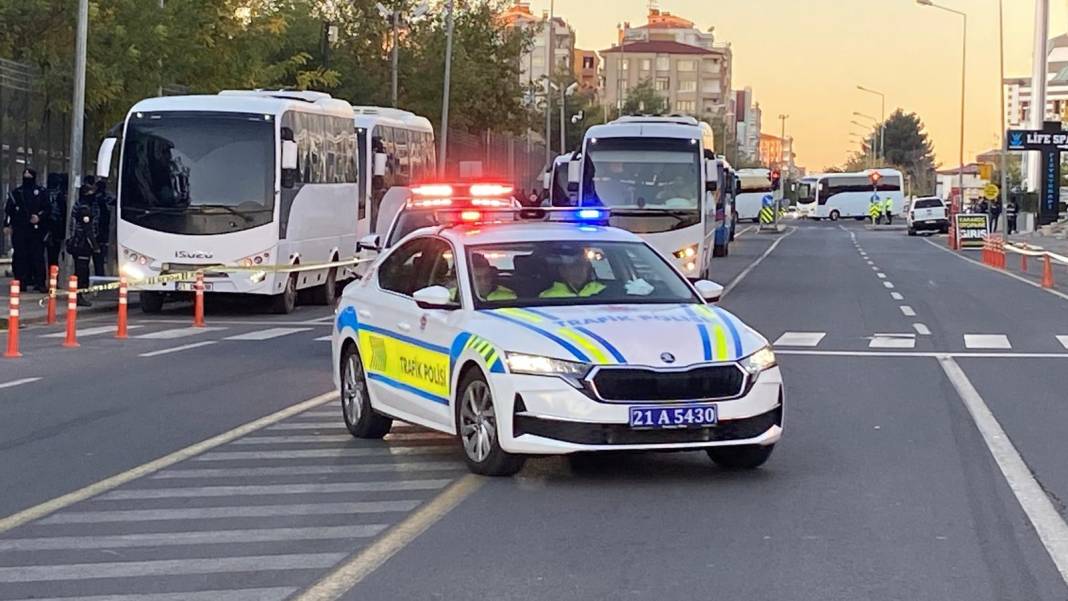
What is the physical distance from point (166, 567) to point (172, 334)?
48.8 ft

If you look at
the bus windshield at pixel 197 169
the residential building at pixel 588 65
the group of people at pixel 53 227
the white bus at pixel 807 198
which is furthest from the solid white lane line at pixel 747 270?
the residential building at pixel 588 65

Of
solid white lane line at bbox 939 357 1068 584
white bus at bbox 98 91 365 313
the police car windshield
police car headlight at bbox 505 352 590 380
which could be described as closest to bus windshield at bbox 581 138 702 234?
white bus at bbox 98 91 365 313

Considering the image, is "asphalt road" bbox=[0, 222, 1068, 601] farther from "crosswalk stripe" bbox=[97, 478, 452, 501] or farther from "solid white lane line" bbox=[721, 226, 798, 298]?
"solid white lane line" bbox=[721, 226, 798, 298]

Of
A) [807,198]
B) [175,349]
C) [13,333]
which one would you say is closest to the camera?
[13,333]

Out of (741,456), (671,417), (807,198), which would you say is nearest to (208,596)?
(671,417)

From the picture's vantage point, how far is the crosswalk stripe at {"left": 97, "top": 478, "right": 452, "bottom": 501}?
976 cm

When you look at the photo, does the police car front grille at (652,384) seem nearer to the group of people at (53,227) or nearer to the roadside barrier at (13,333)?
the roadside barrier at (13,333)

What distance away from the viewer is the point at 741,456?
10430 millimetres

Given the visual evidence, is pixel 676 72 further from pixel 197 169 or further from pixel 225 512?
pixel 225 512

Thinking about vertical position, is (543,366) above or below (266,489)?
above

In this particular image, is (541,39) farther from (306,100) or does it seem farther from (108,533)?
(108,533)

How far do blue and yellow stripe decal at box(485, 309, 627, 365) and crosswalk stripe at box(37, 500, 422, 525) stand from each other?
1.24 metres

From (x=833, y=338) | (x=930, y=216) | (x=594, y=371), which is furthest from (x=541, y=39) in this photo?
(x=594, y=371)

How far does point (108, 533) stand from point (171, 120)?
18.2 metres
